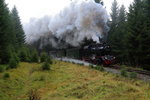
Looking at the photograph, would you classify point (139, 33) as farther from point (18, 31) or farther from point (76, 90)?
point (18, 31)

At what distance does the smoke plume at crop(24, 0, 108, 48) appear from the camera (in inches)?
1336

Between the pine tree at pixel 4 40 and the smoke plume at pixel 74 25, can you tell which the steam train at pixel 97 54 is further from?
the pine tree at pixel 4 40

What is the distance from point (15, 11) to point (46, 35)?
1400 centimetres

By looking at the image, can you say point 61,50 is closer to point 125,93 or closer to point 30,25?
point 30,25

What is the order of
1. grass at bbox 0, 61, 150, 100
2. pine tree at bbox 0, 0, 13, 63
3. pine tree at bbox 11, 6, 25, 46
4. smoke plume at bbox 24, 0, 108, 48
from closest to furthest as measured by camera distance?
grass at bbox 0, 61, 150, 100 < pine tree at bbox 0, 0, 13, 63 < smoke plume at bbox 24, 0, 108, 48 < pine tree at bbox 11, 6, 25, 46

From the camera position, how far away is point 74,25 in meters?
37.1

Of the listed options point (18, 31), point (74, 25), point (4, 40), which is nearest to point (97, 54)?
point (74, 25)

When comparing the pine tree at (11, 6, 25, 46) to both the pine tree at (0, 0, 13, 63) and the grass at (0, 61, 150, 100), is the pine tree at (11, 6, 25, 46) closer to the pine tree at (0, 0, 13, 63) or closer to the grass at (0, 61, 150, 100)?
the pine tree at (0, 0, 13, 63)

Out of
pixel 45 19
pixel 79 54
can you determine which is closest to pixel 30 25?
pixel 45 19

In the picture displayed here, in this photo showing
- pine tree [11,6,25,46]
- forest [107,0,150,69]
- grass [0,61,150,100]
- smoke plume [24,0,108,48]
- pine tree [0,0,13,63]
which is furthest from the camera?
pine tree [11,6,25,46]

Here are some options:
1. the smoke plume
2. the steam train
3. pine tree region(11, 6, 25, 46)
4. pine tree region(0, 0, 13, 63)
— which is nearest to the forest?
the steam train

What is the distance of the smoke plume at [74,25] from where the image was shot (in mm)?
33938

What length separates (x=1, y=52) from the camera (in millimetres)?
27594

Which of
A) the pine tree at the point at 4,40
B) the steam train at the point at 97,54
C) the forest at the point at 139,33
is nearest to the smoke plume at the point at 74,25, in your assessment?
the steam train at the point at 97,54
